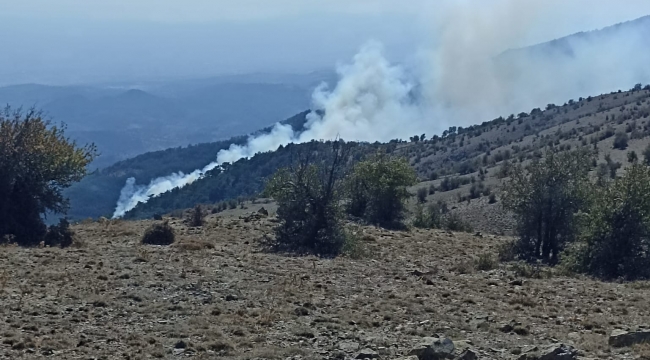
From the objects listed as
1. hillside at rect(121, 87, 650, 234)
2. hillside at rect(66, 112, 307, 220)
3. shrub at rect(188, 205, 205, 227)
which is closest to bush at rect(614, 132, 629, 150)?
hillside at rect(121, 87, 650, 234)

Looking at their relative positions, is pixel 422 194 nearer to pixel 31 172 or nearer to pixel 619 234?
pixel 619 234

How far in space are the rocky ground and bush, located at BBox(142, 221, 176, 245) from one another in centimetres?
88

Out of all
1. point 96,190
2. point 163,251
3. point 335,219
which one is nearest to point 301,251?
point 335,219

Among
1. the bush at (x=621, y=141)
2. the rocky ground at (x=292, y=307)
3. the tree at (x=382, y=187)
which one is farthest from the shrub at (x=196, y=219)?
the bush at (x=621, y=141)

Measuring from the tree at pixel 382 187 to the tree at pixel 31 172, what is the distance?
14.3m

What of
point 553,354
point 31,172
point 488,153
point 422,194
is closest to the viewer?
point 553,354

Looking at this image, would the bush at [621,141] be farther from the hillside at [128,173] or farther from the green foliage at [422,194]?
the hillside at [128,173]

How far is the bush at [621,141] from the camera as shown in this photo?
53.3 m

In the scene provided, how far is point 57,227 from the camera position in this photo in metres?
27.0

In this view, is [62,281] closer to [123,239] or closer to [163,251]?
[163,251]

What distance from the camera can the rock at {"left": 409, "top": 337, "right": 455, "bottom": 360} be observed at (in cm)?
1230

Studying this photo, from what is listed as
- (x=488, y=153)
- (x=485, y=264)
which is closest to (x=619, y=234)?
(x=485, y=264)

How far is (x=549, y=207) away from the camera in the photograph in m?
28.2

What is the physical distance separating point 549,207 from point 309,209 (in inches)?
353
